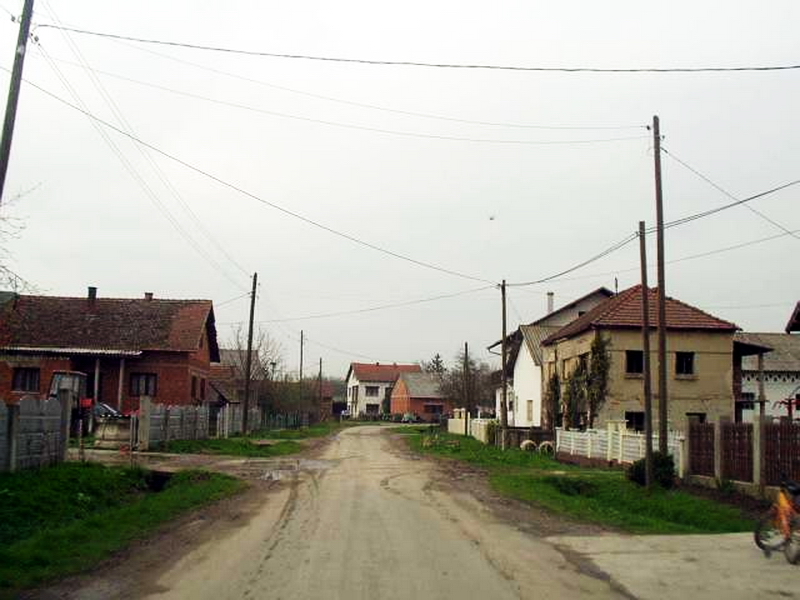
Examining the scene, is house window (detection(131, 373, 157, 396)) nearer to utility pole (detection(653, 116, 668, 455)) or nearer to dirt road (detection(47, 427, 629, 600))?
dirt road (detection(47, 427, 629, 600))

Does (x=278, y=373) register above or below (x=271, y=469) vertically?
above

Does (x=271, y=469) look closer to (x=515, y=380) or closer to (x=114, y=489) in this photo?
(x=114, y=489)

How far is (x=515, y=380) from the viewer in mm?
56094

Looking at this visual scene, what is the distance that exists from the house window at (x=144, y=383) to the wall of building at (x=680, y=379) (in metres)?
23.1

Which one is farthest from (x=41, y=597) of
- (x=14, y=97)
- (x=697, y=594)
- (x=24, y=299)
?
(x=24, y=299)

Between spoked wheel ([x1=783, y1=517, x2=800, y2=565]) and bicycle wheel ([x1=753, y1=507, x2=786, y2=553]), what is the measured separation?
1.01 feet

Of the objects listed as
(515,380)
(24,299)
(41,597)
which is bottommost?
(41,597)

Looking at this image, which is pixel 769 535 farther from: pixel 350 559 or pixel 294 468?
pixel 294 468

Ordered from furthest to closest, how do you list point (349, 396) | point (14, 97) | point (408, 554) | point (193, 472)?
point (349, 396) → point (193, 472) → point (14, 97) → point (408, 554)

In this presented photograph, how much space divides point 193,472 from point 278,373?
182 ft

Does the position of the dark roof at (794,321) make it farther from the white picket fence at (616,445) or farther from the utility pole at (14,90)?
the utility pole at (14,90)

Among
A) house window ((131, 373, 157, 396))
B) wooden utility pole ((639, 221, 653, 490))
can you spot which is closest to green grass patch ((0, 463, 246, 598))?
wooden utility pole ((639, 221, 653, 490))

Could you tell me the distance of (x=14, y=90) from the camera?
13.4m

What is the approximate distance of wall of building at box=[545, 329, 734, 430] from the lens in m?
36.6
